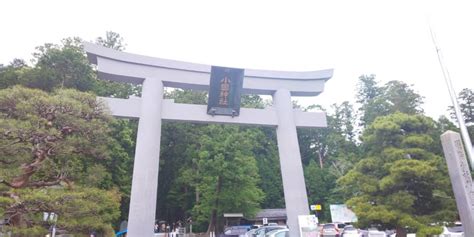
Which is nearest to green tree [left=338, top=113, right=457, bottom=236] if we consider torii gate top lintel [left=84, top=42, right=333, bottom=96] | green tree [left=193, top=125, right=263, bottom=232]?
torii gate top lintel [left=84, top=42, right=333, bottom=96]

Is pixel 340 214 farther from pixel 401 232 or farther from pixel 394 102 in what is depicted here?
pixel 401 232

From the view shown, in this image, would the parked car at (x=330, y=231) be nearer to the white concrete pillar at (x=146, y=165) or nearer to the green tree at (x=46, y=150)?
the white concrete pillar at (x=146, y=165)

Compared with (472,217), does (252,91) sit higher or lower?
higher

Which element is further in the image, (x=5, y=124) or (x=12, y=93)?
(x=12, y=93)

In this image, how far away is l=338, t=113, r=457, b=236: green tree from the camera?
29.2 feet

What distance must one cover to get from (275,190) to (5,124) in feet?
80.3

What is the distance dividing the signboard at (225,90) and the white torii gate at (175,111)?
0.86 feet

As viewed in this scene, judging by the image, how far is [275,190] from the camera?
2844 cm

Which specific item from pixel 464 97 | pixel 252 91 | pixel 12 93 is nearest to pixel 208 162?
pixel 252 91

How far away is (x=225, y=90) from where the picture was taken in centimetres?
1061

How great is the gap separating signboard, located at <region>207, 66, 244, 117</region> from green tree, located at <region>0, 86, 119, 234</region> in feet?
12.6

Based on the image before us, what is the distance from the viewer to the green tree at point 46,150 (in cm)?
597

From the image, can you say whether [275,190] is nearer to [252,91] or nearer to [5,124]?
[252,91]

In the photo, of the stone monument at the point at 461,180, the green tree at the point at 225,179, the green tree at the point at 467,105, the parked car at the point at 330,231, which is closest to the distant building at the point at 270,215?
the green tree at the point at 225,179
